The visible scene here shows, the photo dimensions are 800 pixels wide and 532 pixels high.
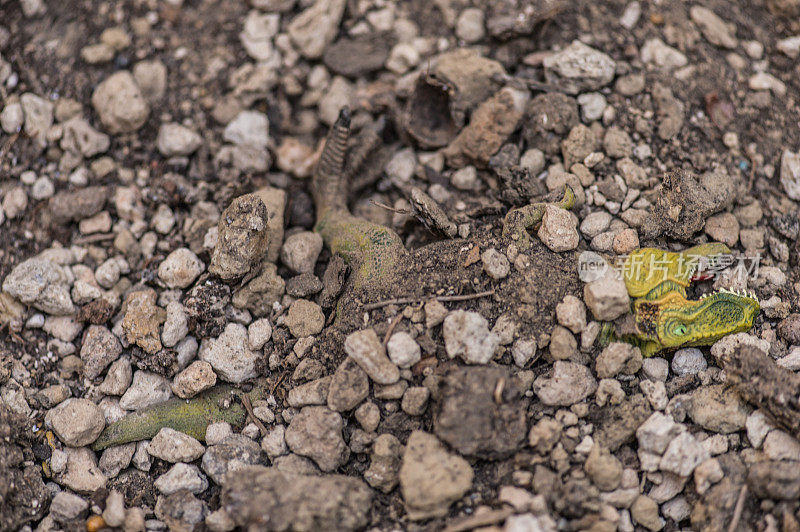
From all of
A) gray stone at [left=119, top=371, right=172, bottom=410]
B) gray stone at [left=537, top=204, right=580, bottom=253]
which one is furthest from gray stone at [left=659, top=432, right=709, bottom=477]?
gray stone at [left=119, top=371, right=172, bottom=410]

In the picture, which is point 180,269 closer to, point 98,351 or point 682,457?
point 98,351

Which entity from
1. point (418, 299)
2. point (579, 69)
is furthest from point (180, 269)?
point (579, 69)

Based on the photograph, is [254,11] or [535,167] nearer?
[535,167]

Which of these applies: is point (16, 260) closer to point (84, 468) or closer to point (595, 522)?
point (84, 468)

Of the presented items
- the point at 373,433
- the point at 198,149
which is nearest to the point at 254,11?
the point at 198,149

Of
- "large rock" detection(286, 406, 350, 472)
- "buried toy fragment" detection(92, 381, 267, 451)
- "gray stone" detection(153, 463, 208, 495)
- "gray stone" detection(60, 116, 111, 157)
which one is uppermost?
"gray stone" detection(60, 116, 111, 157)

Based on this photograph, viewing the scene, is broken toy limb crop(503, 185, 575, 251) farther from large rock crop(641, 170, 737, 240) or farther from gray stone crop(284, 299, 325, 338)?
gray stone crop(284, 299, 325, 338)

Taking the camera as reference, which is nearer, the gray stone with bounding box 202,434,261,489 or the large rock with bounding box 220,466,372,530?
the large rock with bounding box 220,466,372,530
